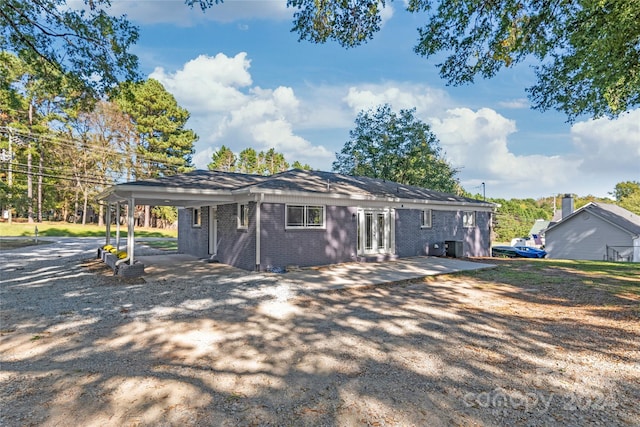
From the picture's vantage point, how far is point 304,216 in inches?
449

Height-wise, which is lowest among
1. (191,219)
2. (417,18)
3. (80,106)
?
(191,219)

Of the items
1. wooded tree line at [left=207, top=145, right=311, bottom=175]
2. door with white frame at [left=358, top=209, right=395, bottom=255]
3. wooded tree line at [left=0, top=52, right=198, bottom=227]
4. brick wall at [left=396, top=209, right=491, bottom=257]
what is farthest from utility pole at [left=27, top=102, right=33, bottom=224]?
brick wall at [left=396, top=209, right=491, bottom=257]

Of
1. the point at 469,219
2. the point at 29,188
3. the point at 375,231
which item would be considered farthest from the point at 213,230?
the point at 29,188

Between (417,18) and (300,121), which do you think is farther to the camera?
→ (300,121)

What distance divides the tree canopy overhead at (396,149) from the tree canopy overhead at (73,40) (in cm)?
2302

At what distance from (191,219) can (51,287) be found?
754 centimetres

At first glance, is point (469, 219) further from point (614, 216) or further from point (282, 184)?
point (614, 216)

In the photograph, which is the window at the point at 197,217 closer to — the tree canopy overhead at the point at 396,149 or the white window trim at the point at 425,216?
the white window trim at the point at 425,216

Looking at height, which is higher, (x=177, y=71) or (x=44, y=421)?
(x=177, y=71)

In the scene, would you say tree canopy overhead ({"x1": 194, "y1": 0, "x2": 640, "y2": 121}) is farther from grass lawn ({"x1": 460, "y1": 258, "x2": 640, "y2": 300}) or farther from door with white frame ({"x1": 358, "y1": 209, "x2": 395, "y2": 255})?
door with white frame ({"x1": 358, "y1": 209, "x2": 395, "y2": 255})

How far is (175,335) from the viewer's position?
16.0ft

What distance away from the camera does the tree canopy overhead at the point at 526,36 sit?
5539mm

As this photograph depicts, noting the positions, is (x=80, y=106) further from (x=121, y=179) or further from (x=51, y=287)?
(x=121, y=179)

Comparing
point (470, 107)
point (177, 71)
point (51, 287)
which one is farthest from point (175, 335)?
point (470, 107)
